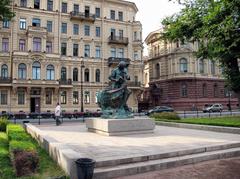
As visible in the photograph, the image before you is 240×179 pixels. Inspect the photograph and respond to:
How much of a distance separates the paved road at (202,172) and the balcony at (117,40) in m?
43.2

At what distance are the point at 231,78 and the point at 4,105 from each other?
31511 mm

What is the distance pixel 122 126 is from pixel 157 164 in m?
5.41

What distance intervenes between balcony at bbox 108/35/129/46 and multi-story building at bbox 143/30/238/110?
6.17m

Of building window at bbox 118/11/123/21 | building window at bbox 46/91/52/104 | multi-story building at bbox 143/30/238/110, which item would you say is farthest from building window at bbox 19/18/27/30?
multi-story building at bbox 143/30/238/110

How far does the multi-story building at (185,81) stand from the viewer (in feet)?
164

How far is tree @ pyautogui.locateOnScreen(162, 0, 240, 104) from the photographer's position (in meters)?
18.0

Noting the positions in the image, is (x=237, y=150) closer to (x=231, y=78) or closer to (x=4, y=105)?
(x=231, y=78)

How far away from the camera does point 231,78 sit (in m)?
26.1

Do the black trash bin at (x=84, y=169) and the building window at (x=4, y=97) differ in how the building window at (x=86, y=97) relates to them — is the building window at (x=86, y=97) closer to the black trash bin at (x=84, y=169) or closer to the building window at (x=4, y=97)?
the building window at (x=4, y=97)

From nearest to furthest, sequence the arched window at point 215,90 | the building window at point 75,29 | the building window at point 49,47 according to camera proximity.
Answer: the building window at point 49,47
the building window at point 75,29
the arched window at point 215,90

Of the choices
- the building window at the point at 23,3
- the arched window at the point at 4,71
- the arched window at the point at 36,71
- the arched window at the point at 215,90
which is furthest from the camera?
the arched window at the point at 215,90

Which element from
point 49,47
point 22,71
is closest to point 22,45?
point 49,47

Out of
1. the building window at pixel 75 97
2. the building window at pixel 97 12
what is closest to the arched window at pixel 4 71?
the building window at pixel 75 97

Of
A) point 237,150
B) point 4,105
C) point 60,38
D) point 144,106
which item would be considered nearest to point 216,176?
point 237,150
